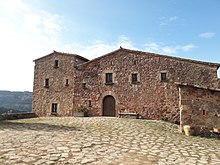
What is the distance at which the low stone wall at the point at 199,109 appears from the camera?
30.8 feet

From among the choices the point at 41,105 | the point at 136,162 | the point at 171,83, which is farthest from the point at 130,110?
the point at 136,162

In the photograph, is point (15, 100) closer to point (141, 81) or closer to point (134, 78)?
point (134, 78)

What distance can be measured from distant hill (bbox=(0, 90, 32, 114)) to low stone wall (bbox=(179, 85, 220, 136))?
172ft

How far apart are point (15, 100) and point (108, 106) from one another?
5410cm

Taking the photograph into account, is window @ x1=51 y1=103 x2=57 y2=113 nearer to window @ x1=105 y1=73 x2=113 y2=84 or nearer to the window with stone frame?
the window with stone frame

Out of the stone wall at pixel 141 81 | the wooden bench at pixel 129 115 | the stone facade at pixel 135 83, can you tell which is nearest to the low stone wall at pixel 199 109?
the stone facade at pixel 135 83

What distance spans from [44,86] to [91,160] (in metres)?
18.8

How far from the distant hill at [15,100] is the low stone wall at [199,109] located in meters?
52.3

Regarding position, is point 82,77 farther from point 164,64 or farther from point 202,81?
point 202,81

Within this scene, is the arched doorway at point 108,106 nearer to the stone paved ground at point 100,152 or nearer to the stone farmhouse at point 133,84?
the stone farmhouse at point 133,84

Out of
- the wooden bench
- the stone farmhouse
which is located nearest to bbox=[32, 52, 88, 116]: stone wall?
the stone farmhouse

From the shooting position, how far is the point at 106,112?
17.7 m

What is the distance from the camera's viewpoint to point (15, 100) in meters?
63.1

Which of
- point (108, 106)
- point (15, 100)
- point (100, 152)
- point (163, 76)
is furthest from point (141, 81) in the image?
point (15, 100)
